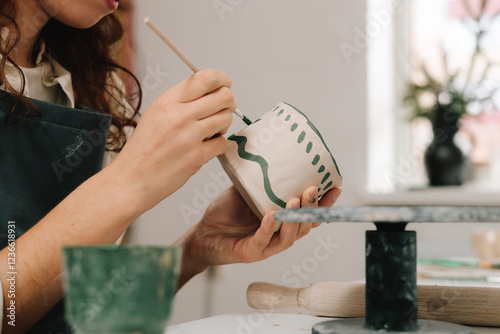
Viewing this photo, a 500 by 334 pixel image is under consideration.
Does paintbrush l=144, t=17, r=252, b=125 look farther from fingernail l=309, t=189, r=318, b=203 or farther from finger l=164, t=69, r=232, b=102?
fingernail l=309, t=189, r=318, b=203

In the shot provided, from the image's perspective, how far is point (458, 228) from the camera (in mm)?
1905

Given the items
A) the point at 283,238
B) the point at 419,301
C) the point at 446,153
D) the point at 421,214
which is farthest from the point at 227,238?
the point at 446,153

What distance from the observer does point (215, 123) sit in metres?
0.64

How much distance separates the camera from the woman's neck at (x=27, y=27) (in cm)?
91

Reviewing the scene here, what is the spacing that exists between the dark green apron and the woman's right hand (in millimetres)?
251

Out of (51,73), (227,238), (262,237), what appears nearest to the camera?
(262,237)

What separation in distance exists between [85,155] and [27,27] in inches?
10.5

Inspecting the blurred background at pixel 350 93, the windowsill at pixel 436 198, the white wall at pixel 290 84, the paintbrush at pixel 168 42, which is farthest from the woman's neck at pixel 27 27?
the windowsill at pixel 436 198

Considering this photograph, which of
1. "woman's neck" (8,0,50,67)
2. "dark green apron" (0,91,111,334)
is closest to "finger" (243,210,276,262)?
"dark green apron" (0,91,111,334)

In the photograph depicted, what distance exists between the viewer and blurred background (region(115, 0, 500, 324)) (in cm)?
182

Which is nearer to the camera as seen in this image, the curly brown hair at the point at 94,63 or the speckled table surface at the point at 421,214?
the speckled table surface at the point at 421,214

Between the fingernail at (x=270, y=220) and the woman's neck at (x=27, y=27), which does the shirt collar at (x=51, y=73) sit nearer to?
the woman's neck at (x=27, y=27)

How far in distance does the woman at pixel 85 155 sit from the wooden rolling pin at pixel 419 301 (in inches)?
3.3

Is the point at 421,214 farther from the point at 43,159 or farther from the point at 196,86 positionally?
the point at 43,159
